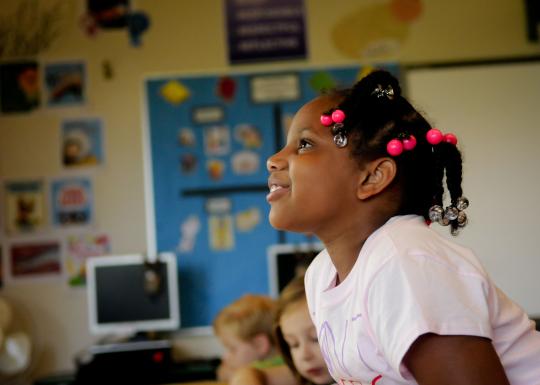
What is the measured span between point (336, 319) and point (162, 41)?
9.40 ft

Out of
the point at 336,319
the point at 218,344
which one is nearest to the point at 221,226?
the point at 218,344

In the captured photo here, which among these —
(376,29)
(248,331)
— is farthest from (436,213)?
(376,29)

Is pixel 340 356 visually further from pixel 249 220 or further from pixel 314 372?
pixel 249 220

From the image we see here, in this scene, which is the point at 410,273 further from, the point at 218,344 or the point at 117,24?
the point at 117,24

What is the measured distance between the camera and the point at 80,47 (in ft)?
11.2

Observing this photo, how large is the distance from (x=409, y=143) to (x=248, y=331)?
136 centimetres

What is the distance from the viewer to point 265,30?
3.45 m

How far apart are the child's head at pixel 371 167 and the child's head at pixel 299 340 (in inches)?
21.8

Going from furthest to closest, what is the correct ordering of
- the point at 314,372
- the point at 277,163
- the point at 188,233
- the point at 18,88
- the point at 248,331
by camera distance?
the point at 18,88 < the point at 188,233 < the point at 248,331 < the point at 314,372 < the point at 277,163

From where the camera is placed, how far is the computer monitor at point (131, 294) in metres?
3.10

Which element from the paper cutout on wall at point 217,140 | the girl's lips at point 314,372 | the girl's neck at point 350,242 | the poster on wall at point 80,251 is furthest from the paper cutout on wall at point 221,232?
the girl's neck at point 350,242

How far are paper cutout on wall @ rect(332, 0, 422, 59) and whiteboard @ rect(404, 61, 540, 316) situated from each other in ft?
0.67

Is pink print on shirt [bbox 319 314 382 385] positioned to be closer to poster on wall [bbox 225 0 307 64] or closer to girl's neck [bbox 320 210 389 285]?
girl's neck [bbox 320 210 389 285]

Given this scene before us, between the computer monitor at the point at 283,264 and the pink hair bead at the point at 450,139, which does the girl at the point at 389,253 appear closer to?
the pink hair bead at the point at 450,139
